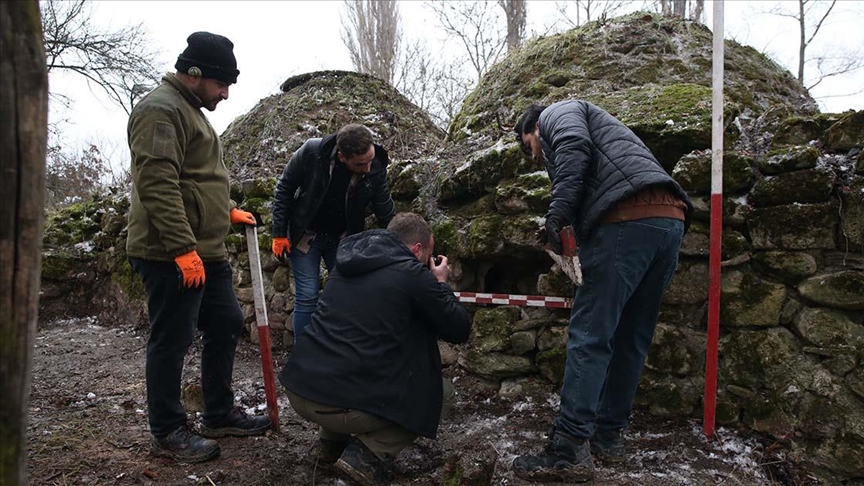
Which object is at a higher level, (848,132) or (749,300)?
(848,132)

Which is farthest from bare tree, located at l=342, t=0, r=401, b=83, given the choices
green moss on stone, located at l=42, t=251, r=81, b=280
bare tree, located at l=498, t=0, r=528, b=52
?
green moss on stone, located at l=42, t=251, r=81, b=280

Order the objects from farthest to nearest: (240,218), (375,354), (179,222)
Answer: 1. (240,218)
2. (179,222)
3. (375,354)

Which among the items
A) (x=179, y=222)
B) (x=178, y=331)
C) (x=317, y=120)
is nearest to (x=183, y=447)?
(x=178, y=331)

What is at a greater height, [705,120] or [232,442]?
[705,120]

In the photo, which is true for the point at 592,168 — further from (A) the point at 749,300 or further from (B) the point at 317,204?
(B) the point at 317,204

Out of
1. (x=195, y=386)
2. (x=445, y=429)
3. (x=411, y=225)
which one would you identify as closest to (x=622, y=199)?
(x=411, y=225)

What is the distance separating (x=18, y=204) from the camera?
1.13m

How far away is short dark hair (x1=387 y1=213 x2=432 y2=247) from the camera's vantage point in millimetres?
2695

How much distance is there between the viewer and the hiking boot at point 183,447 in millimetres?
2736

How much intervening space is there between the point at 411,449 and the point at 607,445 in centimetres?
100

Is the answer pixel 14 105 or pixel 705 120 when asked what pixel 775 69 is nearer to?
pixel 705 120

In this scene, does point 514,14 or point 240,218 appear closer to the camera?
point 240,218

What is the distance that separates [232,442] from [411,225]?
1.61m

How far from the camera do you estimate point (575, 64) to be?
17.3ft
